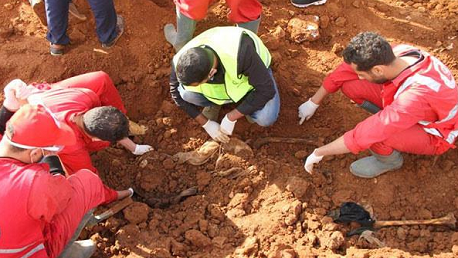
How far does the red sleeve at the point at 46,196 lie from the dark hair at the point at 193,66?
101 cm

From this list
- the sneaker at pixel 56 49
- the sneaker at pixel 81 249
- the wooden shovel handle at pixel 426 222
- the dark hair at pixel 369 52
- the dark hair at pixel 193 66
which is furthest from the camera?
the sneaker at pixel 56 49

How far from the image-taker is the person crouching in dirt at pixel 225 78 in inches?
124

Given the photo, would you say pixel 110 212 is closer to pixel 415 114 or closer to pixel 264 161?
pixel 264 161

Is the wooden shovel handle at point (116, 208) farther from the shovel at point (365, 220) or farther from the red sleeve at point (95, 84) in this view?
the shovel at point (365, 220)

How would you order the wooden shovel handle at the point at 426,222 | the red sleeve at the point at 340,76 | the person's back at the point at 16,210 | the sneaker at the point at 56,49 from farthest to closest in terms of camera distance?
the sneaker at the point at 56,49, the red sleeve at the point at 340,76, the wooden shovel handle at the point at 426,222, the person's back at the point at 16,210

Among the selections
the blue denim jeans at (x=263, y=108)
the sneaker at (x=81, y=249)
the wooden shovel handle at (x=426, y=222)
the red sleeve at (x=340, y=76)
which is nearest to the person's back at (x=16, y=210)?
the sneaker at (x=81, y=249)

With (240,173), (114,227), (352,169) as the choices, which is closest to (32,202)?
(114,227)

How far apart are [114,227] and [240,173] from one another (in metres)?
→ 1.05

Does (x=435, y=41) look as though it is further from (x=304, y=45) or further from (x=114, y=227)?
(x=114, y=227)

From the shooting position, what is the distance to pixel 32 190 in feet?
8.76

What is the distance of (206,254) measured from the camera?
10.7ft

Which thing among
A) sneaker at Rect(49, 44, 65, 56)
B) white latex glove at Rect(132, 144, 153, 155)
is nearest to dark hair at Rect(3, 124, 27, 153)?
white latex glove at Rect(132, 144, 153, 155)

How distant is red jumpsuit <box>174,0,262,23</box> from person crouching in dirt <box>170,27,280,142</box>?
32 centimetres

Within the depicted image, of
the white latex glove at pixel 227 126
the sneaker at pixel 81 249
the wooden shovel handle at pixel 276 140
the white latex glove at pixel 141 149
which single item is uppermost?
the white latex glove at pixel 227 126
